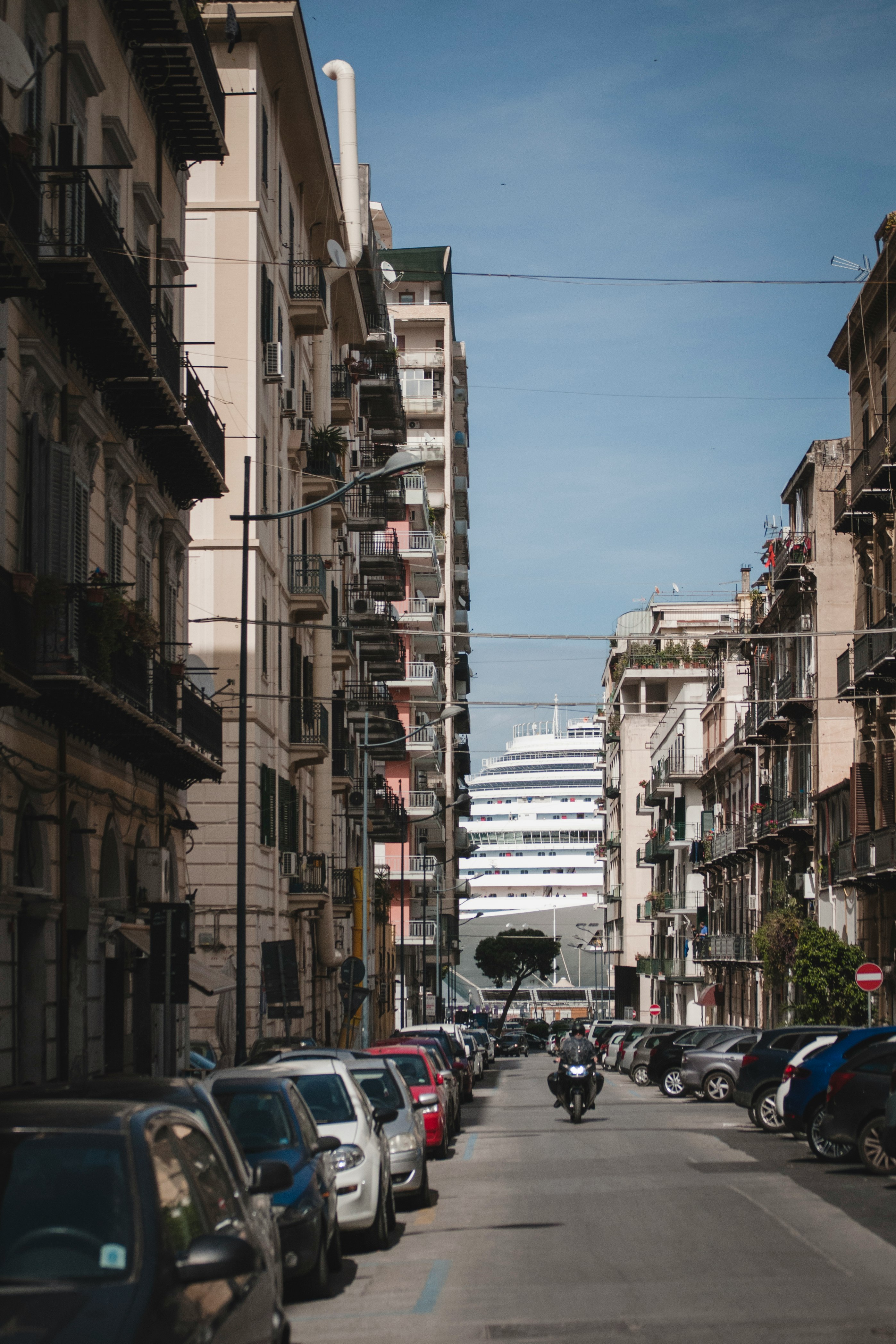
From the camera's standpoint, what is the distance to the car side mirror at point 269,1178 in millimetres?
8562

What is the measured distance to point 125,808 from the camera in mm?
23125

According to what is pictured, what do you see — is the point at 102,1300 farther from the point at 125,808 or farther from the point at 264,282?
the point at 264,282

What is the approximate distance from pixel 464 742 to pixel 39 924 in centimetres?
9379

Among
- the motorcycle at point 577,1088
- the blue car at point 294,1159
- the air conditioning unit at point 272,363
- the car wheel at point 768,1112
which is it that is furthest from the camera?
the air conditioning unit at point 272,363

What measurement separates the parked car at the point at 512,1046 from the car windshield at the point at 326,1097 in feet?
272

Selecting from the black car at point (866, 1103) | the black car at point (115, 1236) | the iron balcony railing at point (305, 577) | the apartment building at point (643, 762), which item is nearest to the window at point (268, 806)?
the iron balcony railing at point (305, 577)

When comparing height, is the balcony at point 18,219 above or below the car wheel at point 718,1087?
above

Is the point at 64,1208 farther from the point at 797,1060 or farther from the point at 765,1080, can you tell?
the point at 765,1080

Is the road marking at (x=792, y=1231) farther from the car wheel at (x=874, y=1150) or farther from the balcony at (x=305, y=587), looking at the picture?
the balcony at (x=305, y=587)

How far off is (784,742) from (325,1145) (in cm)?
4787

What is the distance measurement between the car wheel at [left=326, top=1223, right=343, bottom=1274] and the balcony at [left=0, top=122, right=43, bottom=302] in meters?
7.44

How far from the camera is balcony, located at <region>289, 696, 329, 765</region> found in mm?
40031

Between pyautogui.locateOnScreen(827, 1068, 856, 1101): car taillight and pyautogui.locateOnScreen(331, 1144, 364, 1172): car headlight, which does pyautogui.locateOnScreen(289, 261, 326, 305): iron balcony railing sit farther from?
pyautogui.locateOnScreen(331, 1144, 364, 1172): car headlight

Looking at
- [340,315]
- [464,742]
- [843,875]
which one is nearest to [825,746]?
[843,875]
